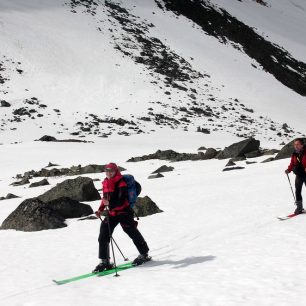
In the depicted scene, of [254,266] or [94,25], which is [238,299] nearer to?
[254,266]

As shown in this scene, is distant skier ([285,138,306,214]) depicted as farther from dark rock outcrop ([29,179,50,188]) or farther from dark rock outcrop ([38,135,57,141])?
dark rock outcrop ([38,135,57,141])

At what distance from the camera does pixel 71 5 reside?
71.1 m

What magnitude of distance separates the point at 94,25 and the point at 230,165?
46.6 m

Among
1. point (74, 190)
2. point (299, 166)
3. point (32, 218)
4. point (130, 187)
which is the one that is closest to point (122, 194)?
point (130, 187)

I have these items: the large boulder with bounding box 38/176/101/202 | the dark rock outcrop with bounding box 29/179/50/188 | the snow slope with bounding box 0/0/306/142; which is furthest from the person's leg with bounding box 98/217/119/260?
the snow slope with bounding box 0/0/306/142

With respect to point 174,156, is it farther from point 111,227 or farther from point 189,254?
point 111,227

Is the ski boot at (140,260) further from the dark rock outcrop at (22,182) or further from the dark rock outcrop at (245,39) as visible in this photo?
the dark rock outcrop at (245,39)

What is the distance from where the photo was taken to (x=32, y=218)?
13680 mm

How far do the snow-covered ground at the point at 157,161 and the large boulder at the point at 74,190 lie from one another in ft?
1.92

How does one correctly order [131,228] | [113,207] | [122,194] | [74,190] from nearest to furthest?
[122,194]
[113,207]
[131,228]
[74,190]

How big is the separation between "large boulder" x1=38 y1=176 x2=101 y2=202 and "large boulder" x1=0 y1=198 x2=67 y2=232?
3509mm

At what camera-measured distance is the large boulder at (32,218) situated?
13.6 meters

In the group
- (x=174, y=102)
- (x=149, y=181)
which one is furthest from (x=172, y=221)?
(x=174, y=102)

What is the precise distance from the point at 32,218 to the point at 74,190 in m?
4.30
